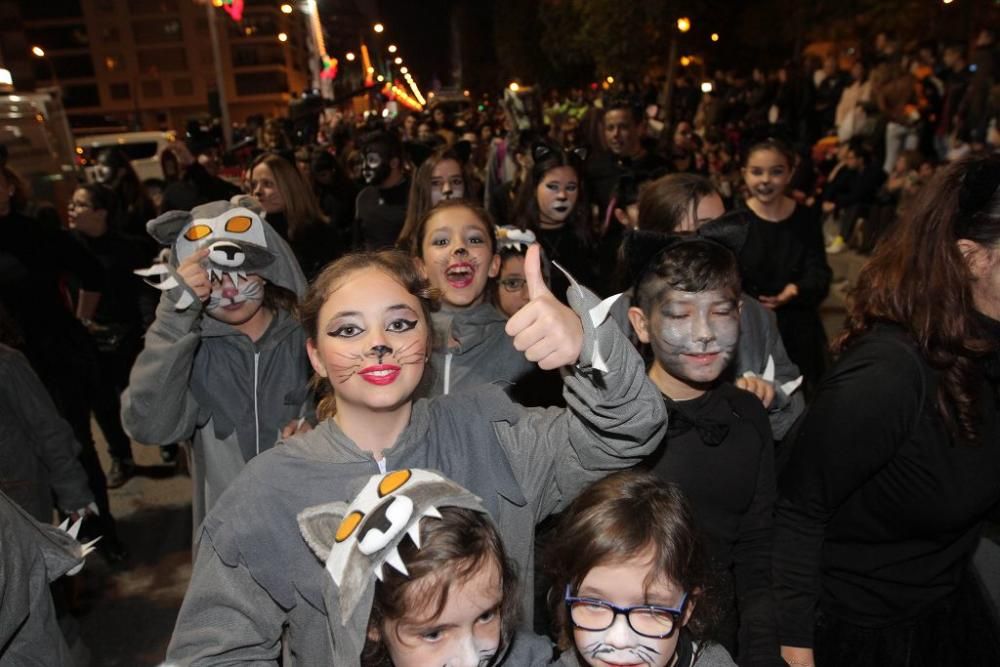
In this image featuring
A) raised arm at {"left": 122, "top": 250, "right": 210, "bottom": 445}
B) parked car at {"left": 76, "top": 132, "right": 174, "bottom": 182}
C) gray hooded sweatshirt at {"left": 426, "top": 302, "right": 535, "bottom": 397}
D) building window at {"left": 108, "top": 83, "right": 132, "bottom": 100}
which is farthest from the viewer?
building window at {"left": 108, "top": 83, "right": 132, "bottom": 100}

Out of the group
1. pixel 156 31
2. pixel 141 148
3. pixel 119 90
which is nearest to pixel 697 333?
pixel 141 148

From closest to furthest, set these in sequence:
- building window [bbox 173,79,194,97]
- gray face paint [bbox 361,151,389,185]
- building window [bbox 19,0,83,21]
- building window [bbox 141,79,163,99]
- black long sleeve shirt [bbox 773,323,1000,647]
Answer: black long sleeve shirt [bbox 773,323,1000,647]
gray face paint [bbox 361,151,389,185]
building window [bbox 141,79,163,99]
building window [bbox 173,79,194,97]
building window [bbox 19,0,83,21]

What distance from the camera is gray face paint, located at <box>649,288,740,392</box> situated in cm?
221

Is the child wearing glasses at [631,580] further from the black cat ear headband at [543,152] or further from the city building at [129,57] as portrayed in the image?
the city building at [129,57]

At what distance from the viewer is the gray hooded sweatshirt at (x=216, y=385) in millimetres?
2586

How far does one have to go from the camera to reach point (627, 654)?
5.53 ft

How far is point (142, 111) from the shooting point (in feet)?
233

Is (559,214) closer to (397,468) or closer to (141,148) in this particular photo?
(397,468)

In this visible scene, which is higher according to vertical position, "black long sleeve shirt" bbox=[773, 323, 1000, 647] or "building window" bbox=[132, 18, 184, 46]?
"building window" bbox=[132, 18, 184, 46]

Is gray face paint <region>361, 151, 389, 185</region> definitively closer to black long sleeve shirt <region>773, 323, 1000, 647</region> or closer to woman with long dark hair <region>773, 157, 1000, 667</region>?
woman with long dark hair <region>773, 157, 1000, 667</region>

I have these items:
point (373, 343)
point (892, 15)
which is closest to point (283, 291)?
point (373, 343)

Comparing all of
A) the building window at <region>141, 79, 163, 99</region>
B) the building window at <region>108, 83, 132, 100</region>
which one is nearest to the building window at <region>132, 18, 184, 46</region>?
the building window at <region>141, 79, 163, 99</region>

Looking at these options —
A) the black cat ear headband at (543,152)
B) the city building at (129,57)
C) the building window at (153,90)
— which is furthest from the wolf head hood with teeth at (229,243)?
the building window at (153,90)

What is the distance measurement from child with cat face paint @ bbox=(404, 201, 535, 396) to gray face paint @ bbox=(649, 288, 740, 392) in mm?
658
